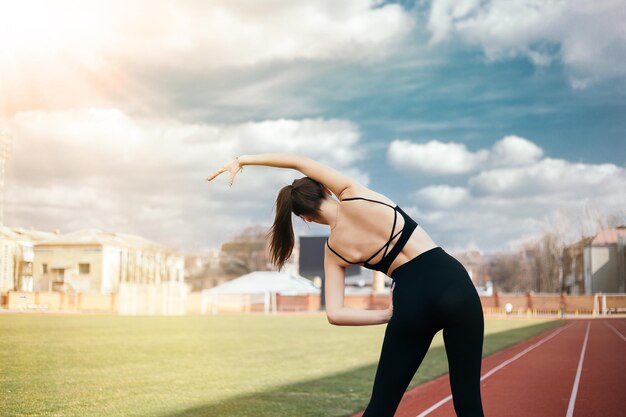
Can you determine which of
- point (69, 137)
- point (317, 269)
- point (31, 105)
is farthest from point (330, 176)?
point (317, 269)

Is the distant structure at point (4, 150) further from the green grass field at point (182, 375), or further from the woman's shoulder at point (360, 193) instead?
the woman's shoulder at point (360, 193)

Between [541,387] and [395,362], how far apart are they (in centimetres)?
876

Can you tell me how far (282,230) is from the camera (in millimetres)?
3254

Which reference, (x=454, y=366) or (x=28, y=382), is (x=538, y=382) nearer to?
(x=28, y=382)

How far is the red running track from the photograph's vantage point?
8.56 meters

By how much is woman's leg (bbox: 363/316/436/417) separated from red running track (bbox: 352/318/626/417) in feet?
17.4

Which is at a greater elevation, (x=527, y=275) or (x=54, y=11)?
(x=54, y=11)

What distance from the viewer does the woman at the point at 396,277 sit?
301 cm

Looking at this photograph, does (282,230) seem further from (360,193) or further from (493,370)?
(493,370)

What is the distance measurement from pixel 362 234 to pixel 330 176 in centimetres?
30

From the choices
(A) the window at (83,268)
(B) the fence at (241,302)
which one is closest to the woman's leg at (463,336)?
(B) the fence at (241,302)

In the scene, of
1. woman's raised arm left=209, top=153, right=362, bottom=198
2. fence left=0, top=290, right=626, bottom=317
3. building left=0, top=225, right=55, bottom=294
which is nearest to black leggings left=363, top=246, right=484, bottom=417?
woman's raised arm left=209, top=153, right=362, bottom=198

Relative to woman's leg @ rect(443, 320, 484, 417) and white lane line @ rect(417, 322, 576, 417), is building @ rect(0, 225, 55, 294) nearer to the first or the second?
white lane line @ rect(417, 322, 576, 417)

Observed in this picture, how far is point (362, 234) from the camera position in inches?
122
